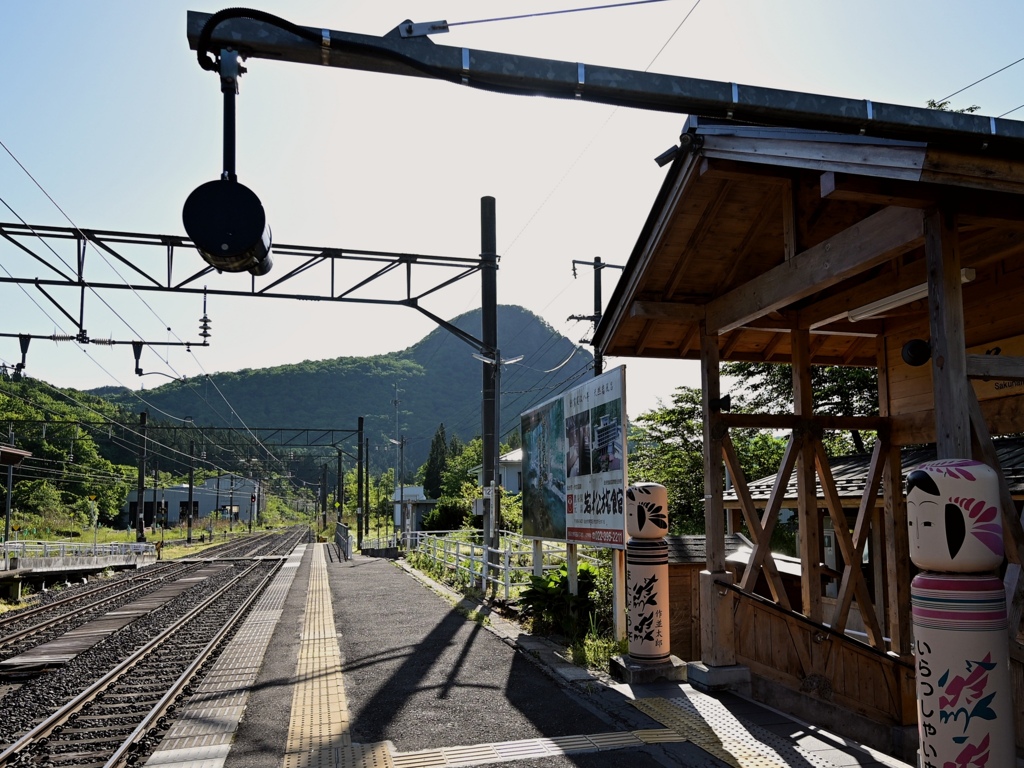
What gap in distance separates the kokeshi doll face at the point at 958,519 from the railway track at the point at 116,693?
5.53 metres

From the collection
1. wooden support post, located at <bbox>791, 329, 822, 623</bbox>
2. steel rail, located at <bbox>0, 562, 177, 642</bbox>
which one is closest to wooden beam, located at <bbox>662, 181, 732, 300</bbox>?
wooden support post, located at <bbox>791, 329, 822, 623</bbox>

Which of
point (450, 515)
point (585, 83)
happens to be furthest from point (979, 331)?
point (450, 515)

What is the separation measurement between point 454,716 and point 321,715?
105 cm

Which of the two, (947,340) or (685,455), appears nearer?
(947,340)

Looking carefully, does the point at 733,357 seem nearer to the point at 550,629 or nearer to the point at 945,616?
the point at 550,629

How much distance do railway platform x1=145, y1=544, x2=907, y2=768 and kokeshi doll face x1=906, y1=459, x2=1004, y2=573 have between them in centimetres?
190

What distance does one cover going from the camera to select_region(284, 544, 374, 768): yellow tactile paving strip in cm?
532

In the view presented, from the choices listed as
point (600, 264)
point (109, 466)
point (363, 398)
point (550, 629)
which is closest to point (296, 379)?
point (363, 398)

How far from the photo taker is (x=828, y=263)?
5.93 meters

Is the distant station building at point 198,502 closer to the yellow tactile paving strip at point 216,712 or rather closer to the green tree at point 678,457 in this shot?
the green tree at point 678,457

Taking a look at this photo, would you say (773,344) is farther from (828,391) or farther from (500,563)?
(828,391)

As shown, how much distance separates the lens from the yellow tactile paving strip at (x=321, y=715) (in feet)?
17.5

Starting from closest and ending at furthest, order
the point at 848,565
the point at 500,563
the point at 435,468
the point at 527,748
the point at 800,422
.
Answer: the point at 527,748, the point at 848,565, the point at 800,422, the point at 500,563, the point at 435,468

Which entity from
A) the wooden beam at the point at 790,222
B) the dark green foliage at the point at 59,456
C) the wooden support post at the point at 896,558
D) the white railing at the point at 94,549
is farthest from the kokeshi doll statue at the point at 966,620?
the dark green foliage at the point at 59,456
